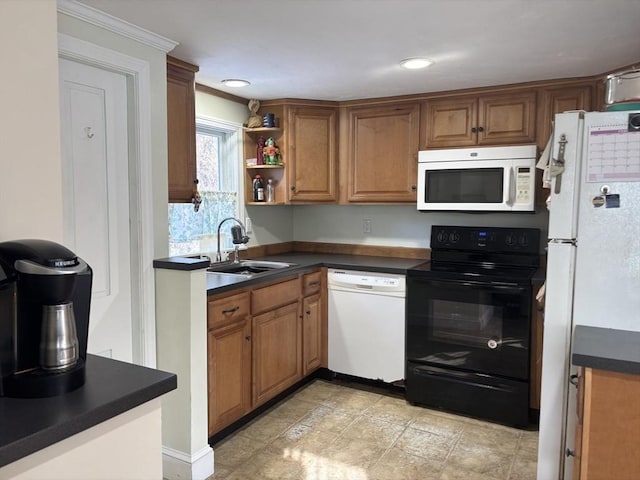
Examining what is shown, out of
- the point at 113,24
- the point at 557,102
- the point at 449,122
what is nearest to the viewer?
the point at 113,24

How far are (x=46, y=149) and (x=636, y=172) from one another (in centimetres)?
188

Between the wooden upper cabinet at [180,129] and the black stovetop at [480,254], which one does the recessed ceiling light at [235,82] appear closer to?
the wooden upper cabinet at [180,129]

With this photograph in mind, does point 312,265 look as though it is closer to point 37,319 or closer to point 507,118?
point 507,118

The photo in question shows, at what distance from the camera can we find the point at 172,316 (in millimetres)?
2322

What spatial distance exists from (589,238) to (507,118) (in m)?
1.59

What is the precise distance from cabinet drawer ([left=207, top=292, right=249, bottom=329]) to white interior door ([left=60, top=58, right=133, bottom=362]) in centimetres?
39

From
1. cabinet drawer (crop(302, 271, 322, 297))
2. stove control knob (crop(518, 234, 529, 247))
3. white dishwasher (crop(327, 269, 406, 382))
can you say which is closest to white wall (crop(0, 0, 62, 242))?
cabinet drawer (crop(302, 271, 322, 297))

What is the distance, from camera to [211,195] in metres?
3.42

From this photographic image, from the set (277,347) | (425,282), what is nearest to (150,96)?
(277,347)

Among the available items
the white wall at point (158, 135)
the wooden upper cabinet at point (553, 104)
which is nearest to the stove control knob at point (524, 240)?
the wooden upper cabinet at point (553, 104)

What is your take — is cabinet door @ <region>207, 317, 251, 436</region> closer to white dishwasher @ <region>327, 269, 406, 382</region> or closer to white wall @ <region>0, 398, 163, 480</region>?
white dishwasher @ <region>327, 269, 406, 382</region>

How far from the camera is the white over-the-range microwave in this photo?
2.98 meters

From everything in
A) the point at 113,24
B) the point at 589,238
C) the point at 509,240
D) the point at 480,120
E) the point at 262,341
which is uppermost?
the point at 113,24

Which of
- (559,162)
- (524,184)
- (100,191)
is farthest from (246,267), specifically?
(559,162)
